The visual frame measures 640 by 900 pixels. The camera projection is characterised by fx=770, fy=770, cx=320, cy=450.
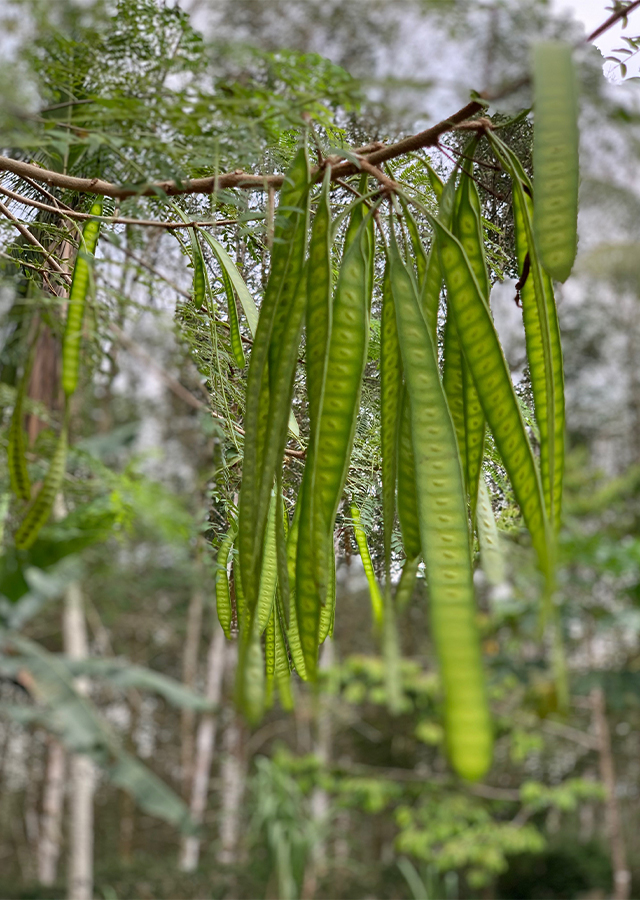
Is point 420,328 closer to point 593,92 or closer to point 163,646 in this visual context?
point 593,92

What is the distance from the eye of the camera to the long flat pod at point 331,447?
354 mm

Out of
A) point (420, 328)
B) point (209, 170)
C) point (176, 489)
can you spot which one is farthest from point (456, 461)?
point (176, 489)

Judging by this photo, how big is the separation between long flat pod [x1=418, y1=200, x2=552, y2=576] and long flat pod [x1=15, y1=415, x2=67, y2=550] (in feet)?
0.62

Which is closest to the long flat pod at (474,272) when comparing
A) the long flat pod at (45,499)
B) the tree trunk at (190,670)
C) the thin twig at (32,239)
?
the long flat pod at (45,499)

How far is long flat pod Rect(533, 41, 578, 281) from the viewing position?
0.27m

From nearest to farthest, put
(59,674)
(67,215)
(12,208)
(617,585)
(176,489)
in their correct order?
1. (59,674)
2. (67,215)
3. (12,208)
4. (617,585)
5. (176,489)

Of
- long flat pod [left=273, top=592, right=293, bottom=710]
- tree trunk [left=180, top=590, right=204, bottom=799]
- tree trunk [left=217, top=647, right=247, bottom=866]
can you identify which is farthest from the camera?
tree trunk [left=180, top=590, right=204, bottom=799]

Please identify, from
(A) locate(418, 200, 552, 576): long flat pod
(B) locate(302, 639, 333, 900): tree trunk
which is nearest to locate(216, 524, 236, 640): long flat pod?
(A) locate(418, 200, 552, 576): long flat pod

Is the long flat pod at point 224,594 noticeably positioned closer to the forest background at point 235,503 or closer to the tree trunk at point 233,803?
the forest background at point 235,503

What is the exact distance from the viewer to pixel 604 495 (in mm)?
3539

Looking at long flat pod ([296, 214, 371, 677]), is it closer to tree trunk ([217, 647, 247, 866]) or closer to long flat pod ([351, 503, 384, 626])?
long flat pod ([351, 503, 384, 626])

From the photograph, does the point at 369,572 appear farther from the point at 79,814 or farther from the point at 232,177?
the point at 79,814

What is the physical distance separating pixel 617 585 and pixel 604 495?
0.61m

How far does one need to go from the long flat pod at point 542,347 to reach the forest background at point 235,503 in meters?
0.04
